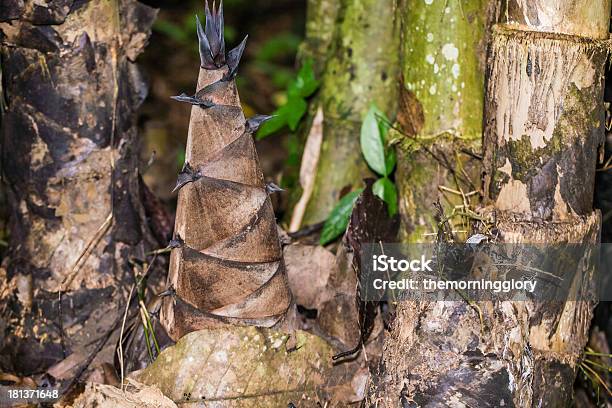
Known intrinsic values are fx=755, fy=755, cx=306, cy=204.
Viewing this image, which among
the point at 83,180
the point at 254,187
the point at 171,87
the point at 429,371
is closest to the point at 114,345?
the point at 83,180

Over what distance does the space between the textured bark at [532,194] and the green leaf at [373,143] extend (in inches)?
12.2

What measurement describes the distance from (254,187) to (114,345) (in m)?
0.46

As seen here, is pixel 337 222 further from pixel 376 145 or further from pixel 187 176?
pixel 187 176

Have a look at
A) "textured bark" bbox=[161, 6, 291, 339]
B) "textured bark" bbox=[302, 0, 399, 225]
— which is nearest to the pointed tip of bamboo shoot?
"textured bark" bbox=[161, 6, 291, 339]

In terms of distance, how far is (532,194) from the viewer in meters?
1.37

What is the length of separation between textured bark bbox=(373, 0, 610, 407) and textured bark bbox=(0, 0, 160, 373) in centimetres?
65

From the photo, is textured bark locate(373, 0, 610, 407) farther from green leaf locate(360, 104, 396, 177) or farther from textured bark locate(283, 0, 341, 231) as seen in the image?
textured bark locate(283, 0, 341, 231)

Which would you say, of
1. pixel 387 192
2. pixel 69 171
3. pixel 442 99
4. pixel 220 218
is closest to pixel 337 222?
pixel 387 192

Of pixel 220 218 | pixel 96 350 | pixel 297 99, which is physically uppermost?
pixel 297 99

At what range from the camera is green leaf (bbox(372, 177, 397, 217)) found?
65.8 inches

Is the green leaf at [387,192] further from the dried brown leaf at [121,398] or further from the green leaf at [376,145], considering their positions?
the dried brown leaf at [121,398]

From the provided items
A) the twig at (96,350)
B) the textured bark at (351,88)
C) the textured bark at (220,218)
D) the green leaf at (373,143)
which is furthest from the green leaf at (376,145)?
the twig at (96,350)

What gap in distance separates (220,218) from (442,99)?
568mm

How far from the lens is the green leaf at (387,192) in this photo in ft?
5.49
